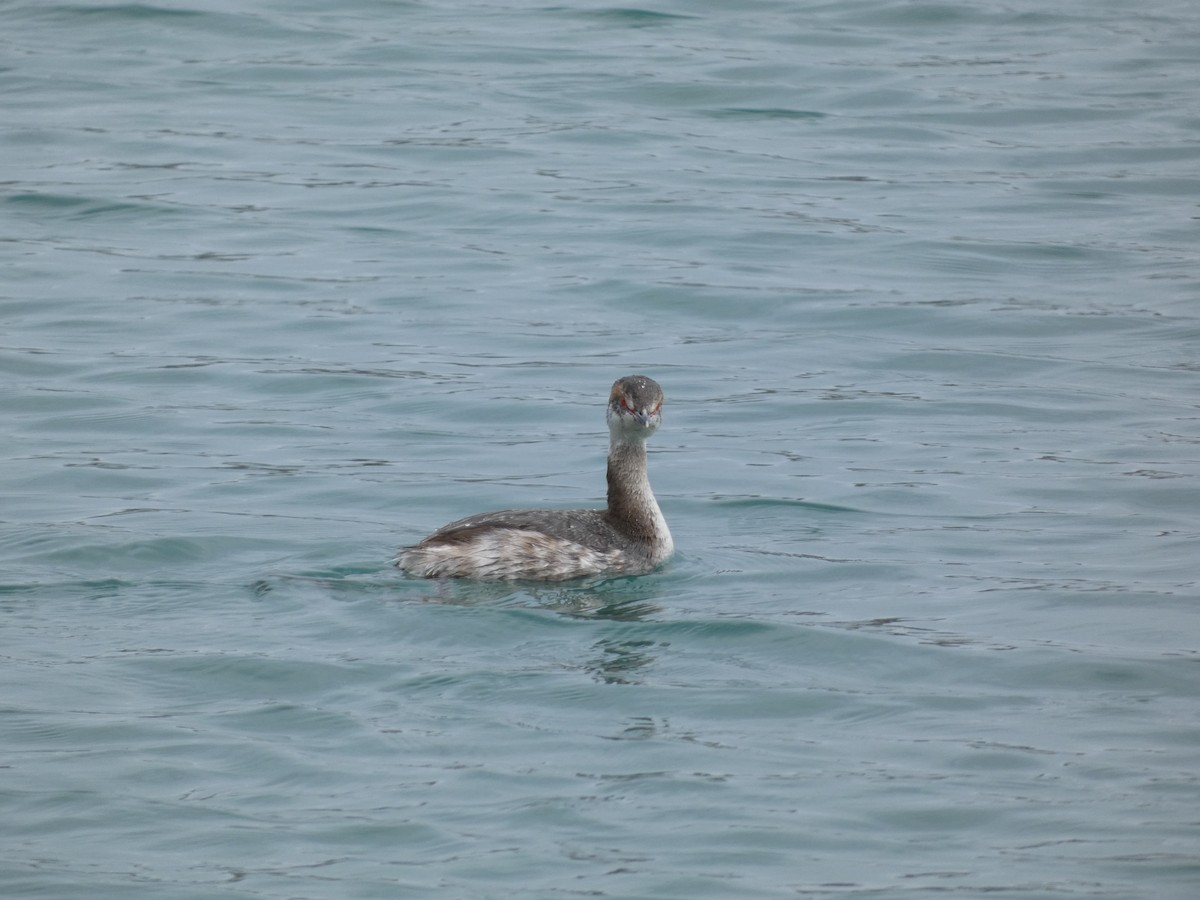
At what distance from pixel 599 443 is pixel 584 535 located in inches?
124

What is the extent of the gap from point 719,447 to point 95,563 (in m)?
4.80

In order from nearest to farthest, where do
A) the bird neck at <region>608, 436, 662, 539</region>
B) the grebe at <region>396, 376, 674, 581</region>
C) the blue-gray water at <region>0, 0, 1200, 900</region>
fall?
the blue-gray water at <region>0, 0, 1200, 900</region>
the grebe at <region>396, 376, 674, 581</region>
the bird neck at <region>608, 436, 662, 539</region>

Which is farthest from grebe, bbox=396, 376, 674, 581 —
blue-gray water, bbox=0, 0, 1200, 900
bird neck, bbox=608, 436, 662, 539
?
blue-gray water, bbox=0, 0, 1200, 900

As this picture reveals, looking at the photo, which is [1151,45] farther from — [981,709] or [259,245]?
[981,709]

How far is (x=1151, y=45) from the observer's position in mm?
27844

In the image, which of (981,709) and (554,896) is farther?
(981,709)

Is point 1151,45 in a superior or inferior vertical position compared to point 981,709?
superior

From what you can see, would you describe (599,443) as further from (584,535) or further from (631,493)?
(584,535)

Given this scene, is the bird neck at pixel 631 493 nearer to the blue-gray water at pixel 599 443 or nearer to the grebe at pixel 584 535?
the grebe at pixel 584 535

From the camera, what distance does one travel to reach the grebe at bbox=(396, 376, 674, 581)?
1052cm

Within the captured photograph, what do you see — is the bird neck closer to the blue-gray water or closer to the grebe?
the grebe

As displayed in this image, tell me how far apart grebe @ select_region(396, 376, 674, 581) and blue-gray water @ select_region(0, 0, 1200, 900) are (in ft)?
0.55

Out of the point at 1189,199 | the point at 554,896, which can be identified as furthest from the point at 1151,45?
the point at 554,896

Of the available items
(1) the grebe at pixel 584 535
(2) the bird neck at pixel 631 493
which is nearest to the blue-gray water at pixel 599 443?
(1) the grebe at pixel 584 535
